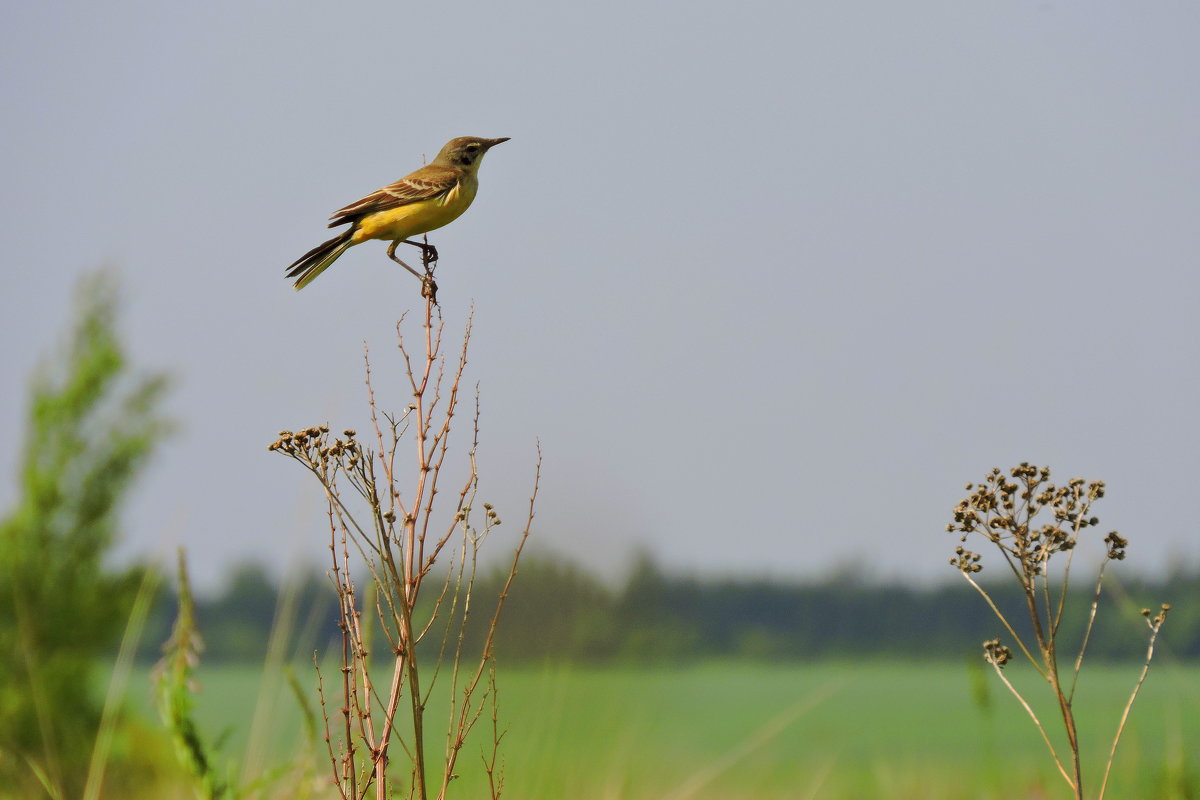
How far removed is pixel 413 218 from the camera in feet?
14.8

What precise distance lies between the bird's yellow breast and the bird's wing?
0.03 metres

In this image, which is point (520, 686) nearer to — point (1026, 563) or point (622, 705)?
point (622, 705)

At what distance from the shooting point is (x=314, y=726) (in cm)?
395

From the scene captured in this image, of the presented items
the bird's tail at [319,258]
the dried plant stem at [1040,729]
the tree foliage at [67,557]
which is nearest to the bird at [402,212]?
the bird's tail at [319,258]

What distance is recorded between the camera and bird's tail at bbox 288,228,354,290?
4465 millimetres

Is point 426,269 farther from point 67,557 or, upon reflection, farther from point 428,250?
point 67,557

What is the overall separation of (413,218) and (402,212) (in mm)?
55

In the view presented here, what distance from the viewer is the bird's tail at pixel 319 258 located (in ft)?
14.6

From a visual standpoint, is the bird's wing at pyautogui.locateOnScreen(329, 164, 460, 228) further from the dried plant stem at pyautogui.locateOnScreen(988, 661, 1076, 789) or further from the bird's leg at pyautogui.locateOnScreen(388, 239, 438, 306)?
the dried plant stem at pyautogui.locateOnScreen(988, 661, 1076, 789)

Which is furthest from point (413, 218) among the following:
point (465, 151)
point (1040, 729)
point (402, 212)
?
point (1040, 729)

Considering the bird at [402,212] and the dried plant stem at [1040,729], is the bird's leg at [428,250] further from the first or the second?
the dried plant stem at [1040,729]

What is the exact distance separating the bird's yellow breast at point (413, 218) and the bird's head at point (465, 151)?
224 millimetres

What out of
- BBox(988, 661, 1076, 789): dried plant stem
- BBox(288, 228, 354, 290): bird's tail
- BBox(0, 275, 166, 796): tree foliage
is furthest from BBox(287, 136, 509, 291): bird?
BBox(0, 275, 166, 796): tree foliage

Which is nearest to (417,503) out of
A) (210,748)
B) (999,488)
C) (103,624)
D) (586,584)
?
(999,488)
